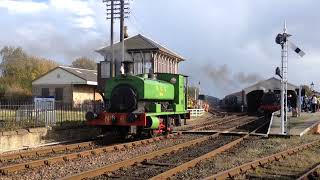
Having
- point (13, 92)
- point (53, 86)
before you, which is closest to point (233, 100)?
point (53, 86)

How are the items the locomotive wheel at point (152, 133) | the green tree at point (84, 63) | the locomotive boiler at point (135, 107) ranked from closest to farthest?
the locomotive boiler at point (135, 107) < the locomotive wheel at point (152, 133) < the green tree at point (84, 63)

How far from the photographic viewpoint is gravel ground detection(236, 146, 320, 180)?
1042 cm

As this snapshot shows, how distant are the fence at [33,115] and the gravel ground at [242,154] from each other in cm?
759

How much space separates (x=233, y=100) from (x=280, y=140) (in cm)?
4240

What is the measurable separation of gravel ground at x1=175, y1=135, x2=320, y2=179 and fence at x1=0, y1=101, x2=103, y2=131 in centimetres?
759

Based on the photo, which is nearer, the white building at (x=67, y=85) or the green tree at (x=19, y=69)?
the white building at (x=67, y=85)

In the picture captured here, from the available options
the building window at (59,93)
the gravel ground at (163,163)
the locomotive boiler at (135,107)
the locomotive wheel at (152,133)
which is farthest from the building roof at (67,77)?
the gravel ground at (163,163)

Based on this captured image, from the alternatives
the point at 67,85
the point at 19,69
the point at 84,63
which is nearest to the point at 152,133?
the point at 67,85

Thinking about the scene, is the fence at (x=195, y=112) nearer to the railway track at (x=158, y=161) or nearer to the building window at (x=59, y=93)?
the building window at (x=59, y=93)

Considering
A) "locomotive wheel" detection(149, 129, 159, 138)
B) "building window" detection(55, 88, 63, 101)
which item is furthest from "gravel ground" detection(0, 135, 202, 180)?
"building window" detection(55, 88, 63, 101)

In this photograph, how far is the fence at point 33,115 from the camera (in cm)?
1720

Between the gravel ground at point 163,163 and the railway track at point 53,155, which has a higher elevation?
the railway track at point 53,155

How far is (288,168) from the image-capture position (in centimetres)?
1162

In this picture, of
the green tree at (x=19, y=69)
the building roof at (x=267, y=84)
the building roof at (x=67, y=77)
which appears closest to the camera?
the building roof at (x=67, y=77)
